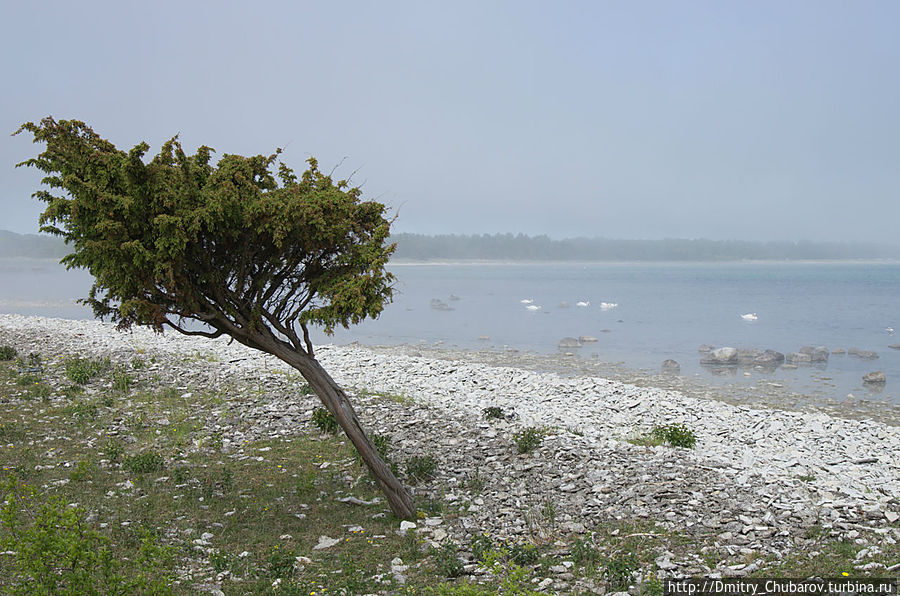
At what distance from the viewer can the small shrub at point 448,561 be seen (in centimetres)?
770

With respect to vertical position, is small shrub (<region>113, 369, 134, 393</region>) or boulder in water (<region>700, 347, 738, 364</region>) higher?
small shrub (<region>113, 369, 134, 393</region>)

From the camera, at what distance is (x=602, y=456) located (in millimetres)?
12062

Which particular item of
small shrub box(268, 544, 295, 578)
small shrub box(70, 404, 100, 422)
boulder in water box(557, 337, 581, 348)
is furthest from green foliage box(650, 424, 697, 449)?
boulder in water box(557, 337, 581, 348)

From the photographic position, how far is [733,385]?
24734 mm

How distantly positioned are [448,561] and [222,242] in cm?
553

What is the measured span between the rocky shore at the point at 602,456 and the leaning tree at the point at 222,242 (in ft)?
8.43

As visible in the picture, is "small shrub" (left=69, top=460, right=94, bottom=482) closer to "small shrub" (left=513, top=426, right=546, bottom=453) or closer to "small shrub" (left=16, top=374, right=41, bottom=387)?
"small shrub" (left=16, top=374, right=41, bottom=387)

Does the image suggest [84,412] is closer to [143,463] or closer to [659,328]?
[143,463]

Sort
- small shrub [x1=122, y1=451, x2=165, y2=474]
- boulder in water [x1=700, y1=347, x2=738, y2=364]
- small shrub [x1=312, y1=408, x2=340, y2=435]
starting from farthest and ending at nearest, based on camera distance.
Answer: boulder in water [x1=700, y1=347, x2=738, y2=364] → small shrub [x1=312, y1=408, x2=340, y2=435] → small shrub [x1=122, y1=451, x2=165, y2=474]

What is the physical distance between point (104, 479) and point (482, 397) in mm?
10045

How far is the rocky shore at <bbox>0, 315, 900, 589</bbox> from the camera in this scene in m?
8.91

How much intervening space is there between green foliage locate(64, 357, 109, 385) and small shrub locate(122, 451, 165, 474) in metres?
7.33

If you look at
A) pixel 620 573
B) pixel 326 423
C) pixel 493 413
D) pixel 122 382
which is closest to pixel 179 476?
pixel 326 423

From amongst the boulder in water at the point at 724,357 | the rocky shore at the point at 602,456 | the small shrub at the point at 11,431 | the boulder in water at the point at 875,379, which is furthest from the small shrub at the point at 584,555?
the boulder in water at the point at 724,357
